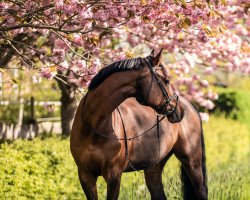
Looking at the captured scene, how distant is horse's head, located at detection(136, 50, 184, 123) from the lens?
232 inches

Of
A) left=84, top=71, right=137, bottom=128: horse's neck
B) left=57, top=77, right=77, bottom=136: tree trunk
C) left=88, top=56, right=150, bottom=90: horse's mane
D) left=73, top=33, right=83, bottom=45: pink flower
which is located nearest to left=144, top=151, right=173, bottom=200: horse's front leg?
left=73, top=33, right=83, bottom=45: pink flower

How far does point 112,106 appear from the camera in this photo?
598 cm

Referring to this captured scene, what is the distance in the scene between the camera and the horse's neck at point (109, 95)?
5902mm

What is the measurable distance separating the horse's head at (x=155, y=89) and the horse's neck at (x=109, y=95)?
3.6 inches

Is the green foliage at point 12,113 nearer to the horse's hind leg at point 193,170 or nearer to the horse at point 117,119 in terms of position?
the horse's hind leg at point 193,170

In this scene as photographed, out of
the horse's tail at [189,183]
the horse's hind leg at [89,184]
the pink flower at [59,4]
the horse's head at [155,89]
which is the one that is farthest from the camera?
the horse's tail at [189,183]

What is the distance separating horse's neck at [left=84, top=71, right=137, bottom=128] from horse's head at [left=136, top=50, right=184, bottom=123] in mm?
92

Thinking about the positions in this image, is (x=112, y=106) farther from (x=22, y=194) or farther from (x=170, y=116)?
(x=22, y=194)

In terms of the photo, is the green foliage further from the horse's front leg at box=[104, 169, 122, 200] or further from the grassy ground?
the horse's front leg at box=[104, 169, 122, 200]

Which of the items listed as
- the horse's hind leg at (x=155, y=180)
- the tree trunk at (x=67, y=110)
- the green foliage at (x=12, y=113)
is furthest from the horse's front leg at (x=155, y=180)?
the green foliage at (x=12, y=113)

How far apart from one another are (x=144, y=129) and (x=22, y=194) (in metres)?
2.77

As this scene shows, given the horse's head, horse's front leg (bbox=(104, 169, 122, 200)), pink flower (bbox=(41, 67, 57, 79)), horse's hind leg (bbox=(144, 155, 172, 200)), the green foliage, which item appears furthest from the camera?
the green foliage

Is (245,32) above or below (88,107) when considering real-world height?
below

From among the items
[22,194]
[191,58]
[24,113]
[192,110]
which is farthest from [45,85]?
[192,110]
